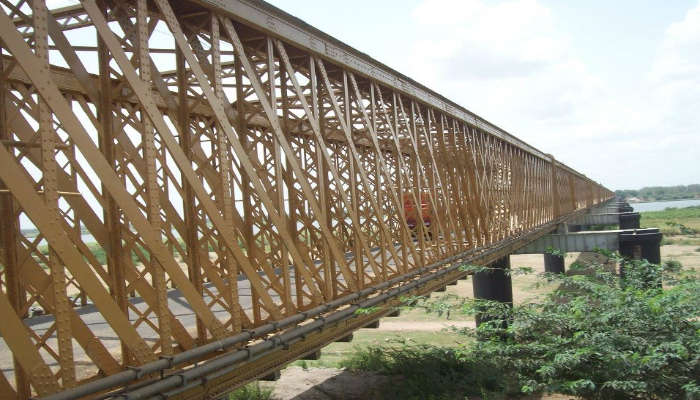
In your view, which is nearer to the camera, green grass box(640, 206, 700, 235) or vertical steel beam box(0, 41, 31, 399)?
vertical steel beam box(0, 41, 31, 399)

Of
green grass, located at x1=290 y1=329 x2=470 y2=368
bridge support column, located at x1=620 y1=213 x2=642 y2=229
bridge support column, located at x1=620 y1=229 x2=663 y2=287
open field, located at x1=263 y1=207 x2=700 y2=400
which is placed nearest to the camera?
open field, located at x1=263 y1=207 x2=700 y2=400

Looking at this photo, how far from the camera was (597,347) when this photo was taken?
30.1ft

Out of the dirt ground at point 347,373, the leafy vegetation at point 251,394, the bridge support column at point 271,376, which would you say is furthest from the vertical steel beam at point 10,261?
the leafy vegetation at point 251,394

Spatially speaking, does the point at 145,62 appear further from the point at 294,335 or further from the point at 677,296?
the point at 677,296

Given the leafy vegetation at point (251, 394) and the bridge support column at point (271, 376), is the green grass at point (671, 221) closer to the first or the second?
the leafy vegetation at point (251, 394)

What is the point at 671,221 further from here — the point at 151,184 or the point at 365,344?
the point at 151,184

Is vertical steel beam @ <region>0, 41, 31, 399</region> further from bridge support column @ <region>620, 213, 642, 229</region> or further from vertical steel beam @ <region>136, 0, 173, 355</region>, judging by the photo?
bridge support column @ <region>620, 213, 642, 229</region>

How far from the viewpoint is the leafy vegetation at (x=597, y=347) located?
870 centimetres

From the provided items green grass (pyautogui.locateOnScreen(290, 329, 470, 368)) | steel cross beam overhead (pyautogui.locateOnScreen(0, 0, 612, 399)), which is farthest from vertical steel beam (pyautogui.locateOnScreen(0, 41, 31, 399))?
green grass (pyautogui.locateOnScreen(290, 329, 470, 368))

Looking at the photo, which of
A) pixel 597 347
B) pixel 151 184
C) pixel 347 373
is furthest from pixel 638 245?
pixel 151 184

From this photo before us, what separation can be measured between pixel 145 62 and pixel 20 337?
2714 mm

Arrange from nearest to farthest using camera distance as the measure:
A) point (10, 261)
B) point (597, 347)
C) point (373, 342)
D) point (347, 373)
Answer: point (10, 261) → point (597, 347) → point (347, 373) → point (373, 342)

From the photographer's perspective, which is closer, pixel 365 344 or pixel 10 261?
pixel 10 261

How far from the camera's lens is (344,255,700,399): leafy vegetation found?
8703mm
